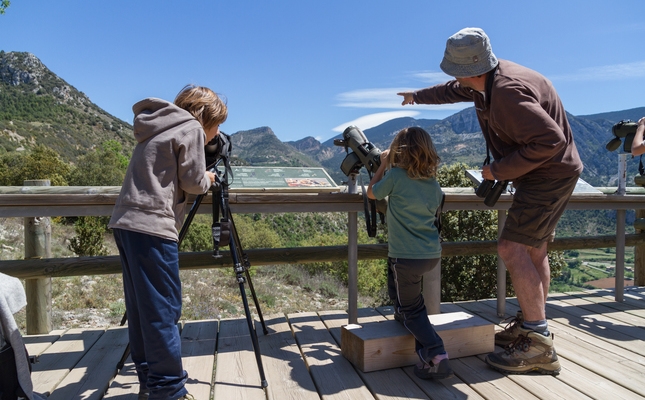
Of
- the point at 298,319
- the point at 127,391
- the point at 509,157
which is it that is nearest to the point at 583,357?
the point at 509,157

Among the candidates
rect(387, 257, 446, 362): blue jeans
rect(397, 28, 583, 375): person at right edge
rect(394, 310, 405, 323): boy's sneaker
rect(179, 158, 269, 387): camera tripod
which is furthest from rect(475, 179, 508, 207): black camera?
rect(179, 158, 269, 387): camera tripod

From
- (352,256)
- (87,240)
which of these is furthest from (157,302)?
(87,240)

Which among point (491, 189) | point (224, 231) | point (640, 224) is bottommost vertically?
point (640, 224)

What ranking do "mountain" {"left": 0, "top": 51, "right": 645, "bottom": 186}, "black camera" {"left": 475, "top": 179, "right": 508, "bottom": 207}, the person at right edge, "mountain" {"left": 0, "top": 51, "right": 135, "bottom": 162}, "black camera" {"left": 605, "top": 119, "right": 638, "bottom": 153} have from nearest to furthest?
the person at right edge → "black camera" {"left": 475, "top": 179, "right": 508, "bottom": 207} → "black camera" {"left": 605, "top": 119, "right": 638, "bottom": 153} → "mountain" {"left": 0, "top": 51, "right": 645, "bottom": 186} → "mountain" {"left": 0, "top": 51, "right": 135, "bottom": 162}

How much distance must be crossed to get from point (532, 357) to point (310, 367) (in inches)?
49.6

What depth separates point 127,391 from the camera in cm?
260

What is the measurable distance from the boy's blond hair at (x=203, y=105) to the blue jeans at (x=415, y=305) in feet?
4.08

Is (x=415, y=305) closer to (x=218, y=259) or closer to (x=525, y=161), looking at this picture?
(x=525, y=161)

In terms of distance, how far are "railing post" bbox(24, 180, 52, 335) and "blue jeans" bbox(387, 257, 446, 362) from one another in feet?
8.64

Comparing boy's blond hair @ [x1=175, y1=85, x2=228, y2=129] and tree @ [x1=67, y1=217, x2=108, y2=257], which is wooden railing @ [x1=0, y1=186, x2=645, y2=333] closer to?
boy's blond hair @ [x1=175, y1=85, x2=228, y2=129]

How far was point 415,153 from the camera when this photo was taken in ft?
8.66

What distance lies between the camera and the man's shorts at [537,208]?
9.03 ft

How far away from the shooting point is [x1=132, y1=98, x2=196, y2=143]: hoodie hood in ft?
6.96

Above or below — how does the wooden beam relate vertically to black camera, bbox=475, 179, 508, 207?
below
